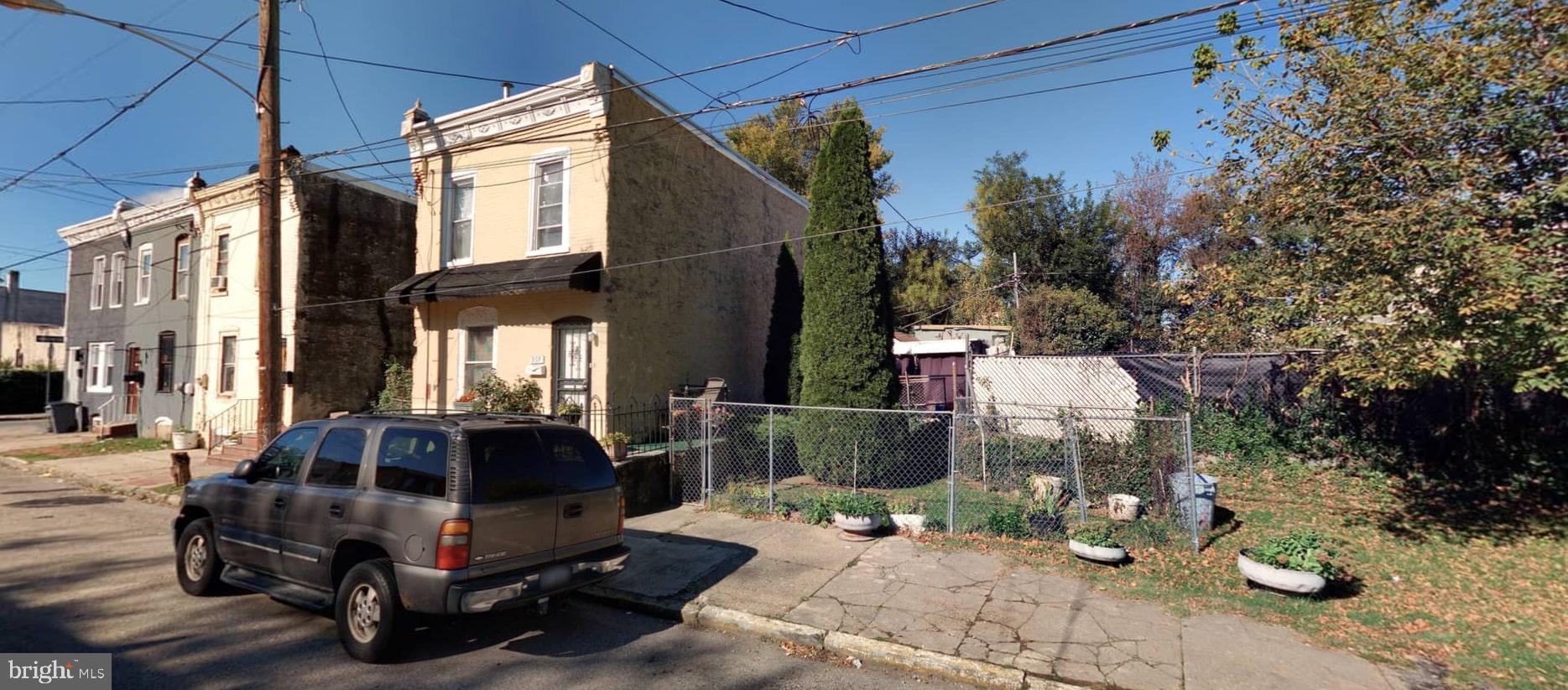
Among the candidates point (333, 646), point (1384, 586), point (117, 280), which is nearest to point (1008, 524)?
point (1384, 586)

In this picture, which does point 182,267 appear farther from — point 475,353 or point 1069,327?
point 1069,327

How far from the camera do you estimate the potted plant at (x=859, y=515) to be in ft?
25.3

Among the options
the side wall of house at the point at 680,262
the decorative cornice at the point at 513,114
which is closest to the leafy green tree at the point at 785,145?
the side wall of house at the point at 680,262

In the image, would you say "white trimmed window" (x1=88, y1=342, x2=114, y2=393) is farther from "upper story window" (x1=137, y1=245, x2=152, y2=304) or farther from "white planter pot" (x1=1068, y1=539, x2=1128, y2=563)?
"white planter pot" (x1=1068, y1=539, x2=1128, y2=563)

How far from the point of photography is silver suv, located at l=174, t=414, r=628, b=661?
453cm

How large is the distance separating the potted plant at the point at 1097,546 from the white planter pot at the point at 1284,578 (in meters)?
1.08

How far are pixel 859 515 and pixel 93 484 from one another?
14448 mm

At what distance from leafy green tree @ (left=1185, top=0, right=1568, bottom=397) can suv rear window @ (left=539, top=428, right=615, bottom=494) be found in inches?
272

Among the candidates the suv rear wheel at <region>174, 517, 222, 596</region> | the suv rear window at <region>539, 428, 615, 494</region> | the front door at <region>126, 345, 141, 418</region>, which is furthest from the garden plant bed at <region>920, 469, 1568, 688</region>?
the front door at <region>126, 345, 141, 418</region>

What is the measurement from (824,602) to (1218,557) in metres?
4.23

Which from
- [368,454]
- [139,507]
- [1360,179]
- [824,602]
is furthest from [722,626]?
[139,507]

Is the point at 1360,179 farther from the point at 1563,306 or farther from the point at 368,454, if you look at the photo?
the point at 368,454

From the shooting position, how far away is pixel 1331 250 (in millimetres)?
6723

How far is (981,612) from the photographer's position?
562 centimetres
